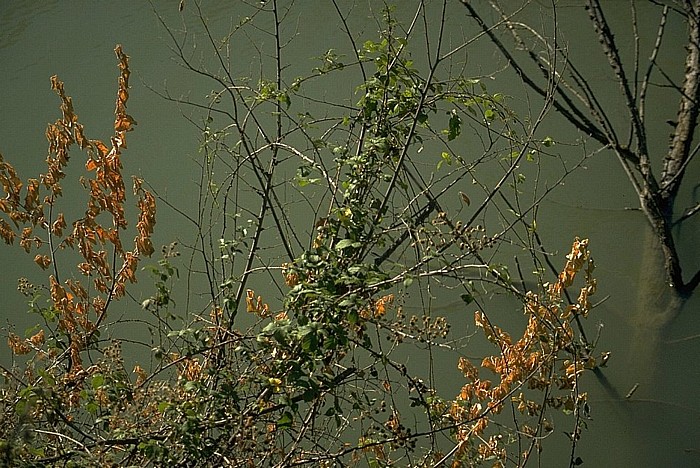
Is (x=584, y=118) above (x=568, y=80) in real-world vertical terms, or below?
below

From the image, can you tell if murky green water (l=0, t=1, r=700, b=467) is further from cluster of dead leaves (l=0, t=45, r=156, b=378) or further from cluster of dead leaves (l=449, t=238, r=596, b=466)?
cluster of dead leaves (l=0, t=45, r=156, b=378)

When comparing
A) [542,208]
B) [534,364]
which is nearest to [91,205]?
[534,364]

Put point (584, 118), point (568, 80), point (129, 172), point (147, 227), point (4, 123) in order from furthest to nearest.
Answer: point (4, 123) < point (129, 172) < point (568, 80) < point (584, 118) < point (147, 227)

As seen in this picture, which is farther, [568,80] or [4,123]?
[4,123]

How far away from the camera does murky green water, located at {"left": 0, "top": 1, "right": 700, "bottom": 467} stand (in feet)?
11.0

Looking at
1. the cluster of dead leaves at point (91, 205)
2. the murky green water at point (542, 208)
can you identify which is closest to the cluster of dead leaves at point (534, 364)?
the murky green water at point (542, 208)

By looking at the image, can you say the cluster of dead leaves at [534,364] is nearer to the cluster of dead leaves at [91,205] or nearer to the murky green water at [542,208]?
the murky green water at [542,208]

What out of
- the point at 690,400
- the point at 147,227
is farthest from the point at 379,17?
the point at 690,400

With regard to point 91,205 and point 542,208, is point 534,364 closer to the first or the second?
point 542,208

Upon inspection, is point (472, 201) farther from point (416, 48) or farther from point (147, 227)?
point (147, 227)

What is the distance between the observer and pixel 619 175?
3408mm

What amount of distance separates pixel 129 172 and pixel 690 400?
7.55 ft

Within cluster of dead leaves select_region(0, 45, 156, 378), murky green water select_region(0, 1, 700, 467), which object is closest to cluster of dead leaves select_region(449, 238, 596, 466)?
murky green water select_region(0, 1, 700, 467)

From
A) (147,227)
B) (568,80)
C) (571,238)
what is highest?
(568,80)
